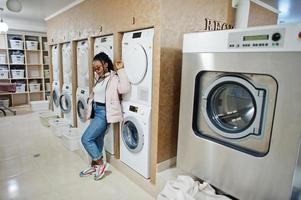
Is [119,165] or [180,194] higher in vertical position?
[180,194]

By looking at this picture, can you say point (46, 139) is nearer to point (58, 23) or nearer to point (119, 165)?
point (119, 165)

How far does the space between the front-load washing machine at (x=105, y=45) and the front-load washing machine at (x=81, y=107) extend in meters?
0.87

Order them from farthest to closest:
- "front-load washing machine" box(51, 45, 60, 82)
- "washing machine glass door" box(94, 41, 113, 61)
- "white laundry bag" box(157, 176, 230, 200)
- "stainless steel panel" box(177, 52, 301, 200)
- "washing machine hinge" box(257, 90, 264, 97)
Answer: "front-load washing machine" box(51, 45, 60, 82) < "washing machine glass door" box(94, 41, 113, 61) < "white laundry bag" box(157, 176, 230, 200) < "washing machine hinge" box(257, 90, 264, 97) < "stainless steel panel" box(177, 52, 301, 200)

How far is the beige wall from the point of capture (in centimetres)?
324

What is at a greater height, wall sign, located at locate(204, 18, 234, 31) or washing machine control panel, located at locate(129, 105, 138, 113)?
wall sign, located at locate(204, 18, 234, 31)

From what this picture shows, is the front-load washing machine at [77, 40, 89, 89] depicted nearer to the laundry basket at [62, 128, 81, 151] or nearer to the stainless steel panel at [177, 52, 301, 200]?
the laundry basket at [62, 128, 81, 151]

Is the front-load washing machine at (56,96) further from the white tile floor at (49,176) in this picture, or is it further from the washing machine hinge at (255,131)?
the washing machine hinge at (255,131)

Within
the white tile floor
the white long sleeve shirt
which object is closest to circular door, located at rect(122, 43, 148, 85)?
the white long sleeve shirt

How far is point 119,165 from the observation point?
9.04 feet

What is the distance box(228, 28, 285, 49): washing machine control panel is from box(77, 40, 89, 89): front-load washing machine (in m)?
2.58

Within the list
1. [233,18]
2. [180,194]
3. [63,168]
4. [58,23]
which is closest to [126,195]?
[180,194]

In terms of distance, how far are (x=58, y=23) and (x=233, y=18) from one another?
3599 mm

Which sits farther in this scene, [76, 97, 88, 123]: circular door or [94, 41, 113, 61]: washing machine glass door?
[76, 97, 88, 123]: circular door

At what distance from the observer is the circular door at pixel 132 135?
2.33 m
